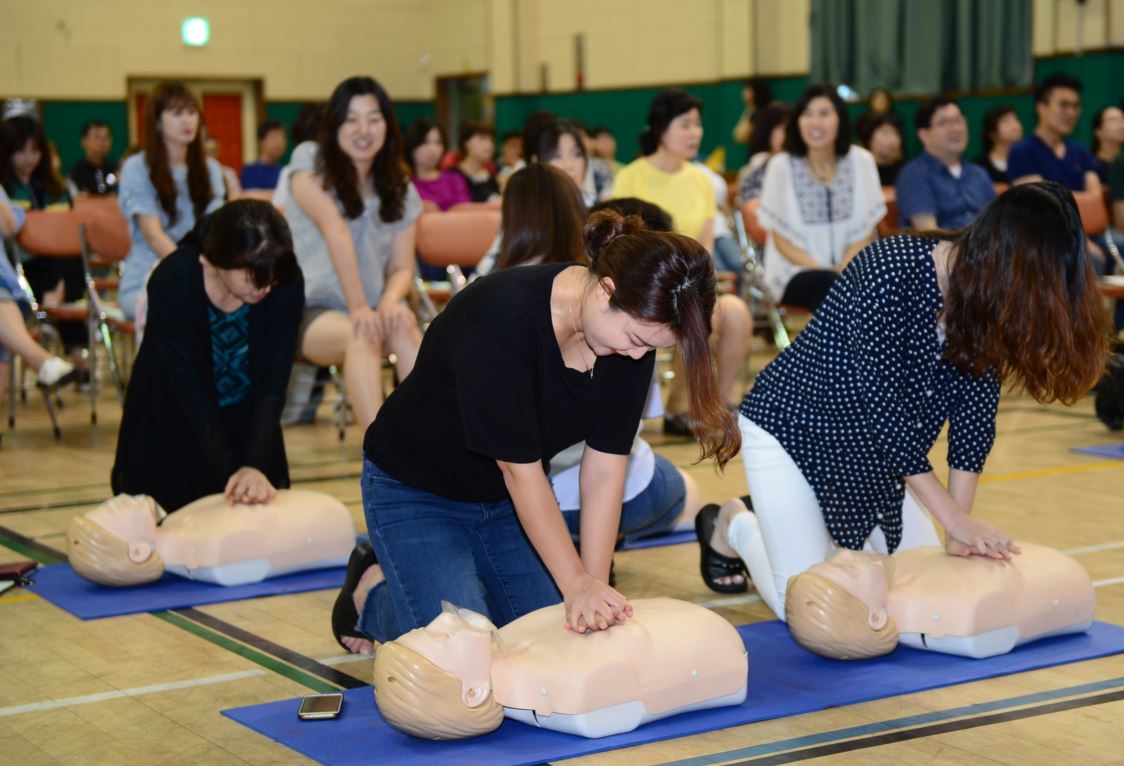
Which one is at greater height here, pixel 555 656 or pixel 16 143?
pixel 16 143

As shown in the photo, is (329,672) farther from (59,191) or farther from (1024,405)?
(59,191)

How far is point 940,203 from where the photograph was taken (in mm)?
6586

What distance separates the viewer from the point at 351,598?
3107 mm

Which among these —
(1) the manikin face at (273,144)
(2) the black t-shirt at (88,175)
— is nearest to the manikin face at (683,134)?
(1) the manikin face at (273,144)

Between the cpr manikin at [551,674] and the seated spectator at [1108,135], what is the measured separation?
6273mm

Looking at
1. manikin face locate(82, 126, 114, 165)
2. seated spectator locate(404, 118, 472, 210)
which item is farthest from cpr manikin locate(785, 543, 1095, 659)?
manikin face locate(82, 126, 114, 165)

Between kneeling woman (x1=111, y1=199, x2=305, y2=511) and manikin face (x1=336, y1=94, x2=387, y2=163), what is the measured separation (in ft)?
3.24

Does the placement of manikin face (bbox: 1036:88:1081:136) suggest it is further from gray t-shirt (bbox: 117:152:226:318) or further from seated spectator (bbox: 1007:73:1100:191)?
gray t-shirt (bbox: 117:152:226:318)

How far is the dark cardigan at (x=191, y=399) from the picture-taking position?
3.80 meters

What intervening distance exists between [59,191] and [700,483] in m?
4.21

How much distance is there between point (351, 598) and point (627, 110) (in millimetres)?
11642

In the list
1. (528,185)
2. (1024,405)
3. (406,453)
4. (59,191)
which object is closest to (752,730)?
(406,453)

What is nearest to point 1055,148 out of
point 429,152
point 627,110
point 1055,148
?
point 1055,148

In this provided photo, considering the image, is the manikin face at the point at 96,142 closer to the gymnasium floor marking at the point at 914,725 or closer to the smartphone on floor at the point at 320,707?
the smartphone on floor at the point at 320,707
